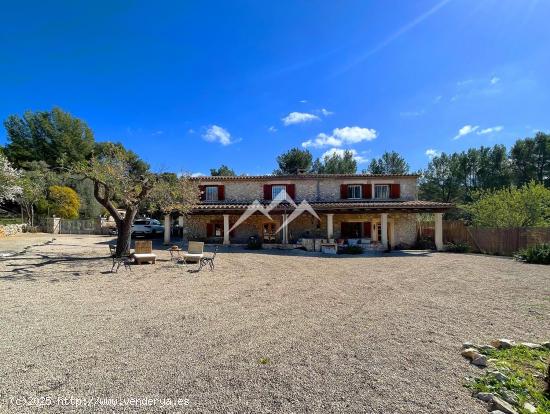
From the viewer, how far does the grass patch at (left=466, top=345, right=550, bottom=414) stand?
296cm

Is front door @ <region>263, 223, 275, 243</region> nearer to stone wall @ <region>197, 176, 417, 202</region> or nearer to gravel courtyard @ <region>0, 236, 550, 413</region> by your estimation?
stone wall @ <region>197, 176, 417, 202</region>

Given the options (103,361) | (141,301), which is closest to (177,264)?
(141,301)

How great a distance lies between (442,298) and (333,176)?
15.4m

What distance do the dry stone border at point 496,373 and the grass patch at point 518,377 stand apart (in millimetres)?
22

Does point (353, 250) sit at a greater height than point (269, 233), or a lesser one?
lesser

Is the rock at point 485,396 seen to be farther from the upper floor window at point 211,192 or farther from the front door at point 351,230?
the upper floor window at point 211,192

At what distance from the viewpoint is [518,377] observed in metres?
3.34

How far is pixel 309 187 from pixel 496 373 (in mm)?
18861

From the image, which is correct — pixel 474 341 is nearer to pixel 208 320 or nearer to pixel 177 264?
pixel 208 320

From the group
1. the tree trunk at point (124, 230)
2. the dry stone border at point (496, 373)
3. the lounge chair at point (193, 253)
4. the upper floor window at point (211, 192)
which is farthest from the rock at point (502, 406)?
the upper floor window at point (211, 192)

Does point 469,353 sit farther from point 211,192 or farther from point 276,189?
point 211,192

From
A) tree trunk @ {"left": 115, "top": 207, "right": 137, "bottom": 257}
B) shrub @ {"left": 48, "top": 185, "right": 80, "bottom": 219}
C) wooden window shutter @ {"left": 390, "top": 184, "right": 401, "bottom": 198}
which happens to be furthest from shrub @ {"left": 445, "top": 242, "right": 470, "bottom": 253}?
shrub @ {"left": 48, "top": 185, "right": 80, "bottom": 219}

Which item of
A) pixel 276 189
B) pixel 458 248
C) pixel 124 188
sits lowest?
pixel 458 248

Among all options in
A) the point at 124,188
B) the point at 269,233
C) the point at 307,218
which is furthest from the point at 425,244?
the point at 124,188
